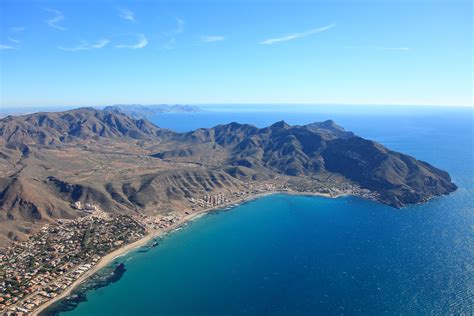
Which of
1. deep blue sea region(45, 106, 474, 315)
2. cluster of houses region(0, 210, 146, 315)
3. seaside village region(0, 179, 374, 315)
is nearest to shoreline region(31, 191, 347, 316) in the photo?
seaside village region(0, 179, 374, 315)

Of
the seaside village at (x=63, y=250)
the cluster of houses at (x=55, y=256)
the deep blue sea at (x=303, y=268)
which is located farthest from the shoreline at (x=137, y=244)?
the deep blue sea at (x=303, y=268)

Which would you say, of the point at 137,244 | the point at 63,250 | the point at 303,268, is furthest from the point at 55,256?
the point at 303,268

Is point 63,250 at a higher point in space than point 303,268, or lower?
higher

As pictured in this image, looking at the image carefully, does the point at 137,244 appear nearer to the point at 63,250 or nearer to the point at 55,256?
the point at 63,250

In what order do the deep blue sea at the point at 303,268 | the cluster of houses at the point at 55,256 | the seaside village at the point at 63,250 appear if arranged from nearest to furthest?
the deep blue sea at the point at 303,268 → the cluster of houses at the point at 55,256 → the seaside village at the point at 63,250

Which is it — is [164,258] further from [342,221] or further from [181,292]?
[342,221]

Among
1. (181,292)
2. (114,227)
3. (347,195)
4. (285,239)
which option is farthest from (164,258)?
(347,195)

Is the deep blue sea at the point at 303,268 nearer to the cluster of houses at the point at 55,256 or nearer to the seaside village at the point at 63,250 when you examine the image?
the seaside village at the point at 63,250
